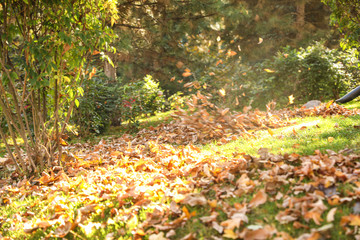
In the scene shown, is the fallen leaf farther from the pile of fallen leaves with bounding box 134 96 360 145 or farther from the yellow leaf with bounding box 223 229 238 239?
the pile of fallen leaves with bounding box 134 96 360 145

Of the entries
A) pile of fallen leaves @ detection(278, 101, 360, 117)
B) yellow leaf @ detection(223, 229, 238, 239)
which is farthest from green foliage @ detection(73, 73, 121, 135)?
yellow leaf @ detection(223, 229, 238, 239)

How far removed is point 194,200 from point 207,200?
0.35 feet

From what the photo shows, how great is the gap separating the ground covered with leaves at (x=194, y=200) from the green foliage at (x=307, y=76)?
5.96 metres

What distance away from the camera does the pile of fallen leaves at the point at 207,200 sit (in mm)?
1916

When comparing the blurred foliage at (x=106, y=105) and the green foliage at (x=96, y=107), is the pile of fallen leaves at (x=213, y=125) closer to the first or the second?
the blurred foliage at (x=106, y=105)

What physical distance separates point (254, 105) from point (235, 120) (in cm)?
425

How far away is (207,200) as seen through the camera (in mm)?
2340

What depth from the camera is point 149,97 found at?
802 centimetres

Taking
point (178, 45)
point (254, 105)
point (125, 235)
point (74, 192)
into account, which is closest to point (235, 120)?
point (74, 192)

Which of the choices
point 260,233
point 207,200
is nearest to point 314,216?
point 260,233

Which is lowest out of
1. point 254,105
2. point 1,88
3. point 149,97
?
point 254,105

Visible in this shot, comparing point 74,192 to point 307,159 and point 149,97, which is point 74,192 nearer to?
point 307,159

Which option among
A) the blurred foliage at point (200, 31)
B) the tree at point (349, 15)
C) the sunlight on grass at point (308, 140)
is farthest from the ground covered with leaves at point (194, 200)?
the blurred foliage at point (200, 31)

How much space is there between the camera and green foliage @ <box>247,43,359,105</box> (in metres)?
8.38
